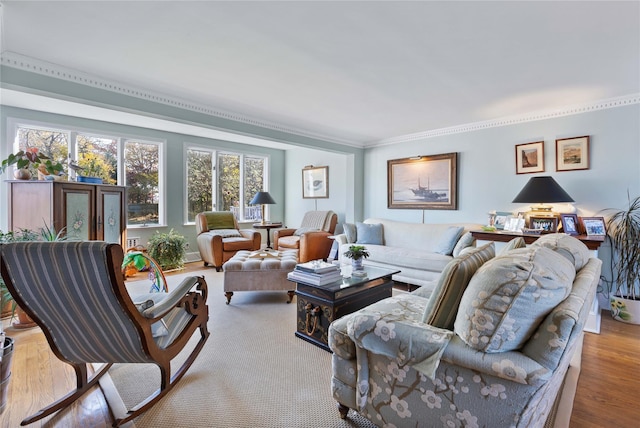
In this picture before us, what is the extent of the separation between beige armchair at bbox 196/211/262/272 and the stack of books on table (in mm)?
2573

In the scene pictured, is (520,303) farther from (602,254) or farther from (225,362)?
(602,254)

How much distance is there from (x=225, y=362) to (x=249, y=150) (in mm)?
5153

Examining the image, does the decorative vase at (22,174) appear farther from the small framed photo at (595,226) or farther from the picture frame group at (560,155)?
the small framed photo at (595,226)

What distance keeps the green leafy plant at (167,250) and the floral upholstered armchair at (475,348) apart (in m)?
4.18

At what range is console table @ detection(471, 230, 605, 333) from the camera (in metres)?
2.90

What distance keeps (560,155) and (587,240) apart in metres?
1.25

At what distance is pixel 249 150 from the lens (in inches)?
262

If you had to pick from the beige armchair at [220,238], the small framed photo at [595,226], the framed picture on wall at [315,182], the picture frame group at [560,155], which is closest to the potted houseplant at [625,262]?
the small framed photo at [595,226]

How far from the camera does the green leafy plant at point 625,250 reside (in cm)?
309

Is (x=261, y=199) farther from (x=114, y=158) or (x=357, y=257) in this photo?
(x=357, y=257)

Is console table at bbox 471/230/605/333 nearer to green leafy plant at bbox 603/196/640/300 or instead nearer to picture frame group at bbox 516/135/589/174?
green leafy plant at bbox 603/196/640/300

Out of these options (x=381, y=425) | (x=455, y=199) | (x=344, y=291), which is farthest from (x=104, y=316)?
(x=455, y=199)

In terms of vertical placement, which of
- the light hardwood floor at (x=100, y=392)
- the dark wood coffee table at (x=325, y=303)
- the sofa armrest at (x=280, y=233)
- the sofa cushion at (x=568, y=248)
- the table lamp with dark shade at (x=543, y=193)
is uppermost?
the table lamp with dark shade at (x=543, y=193)

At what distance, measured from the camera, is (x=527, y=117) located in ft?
13.0
